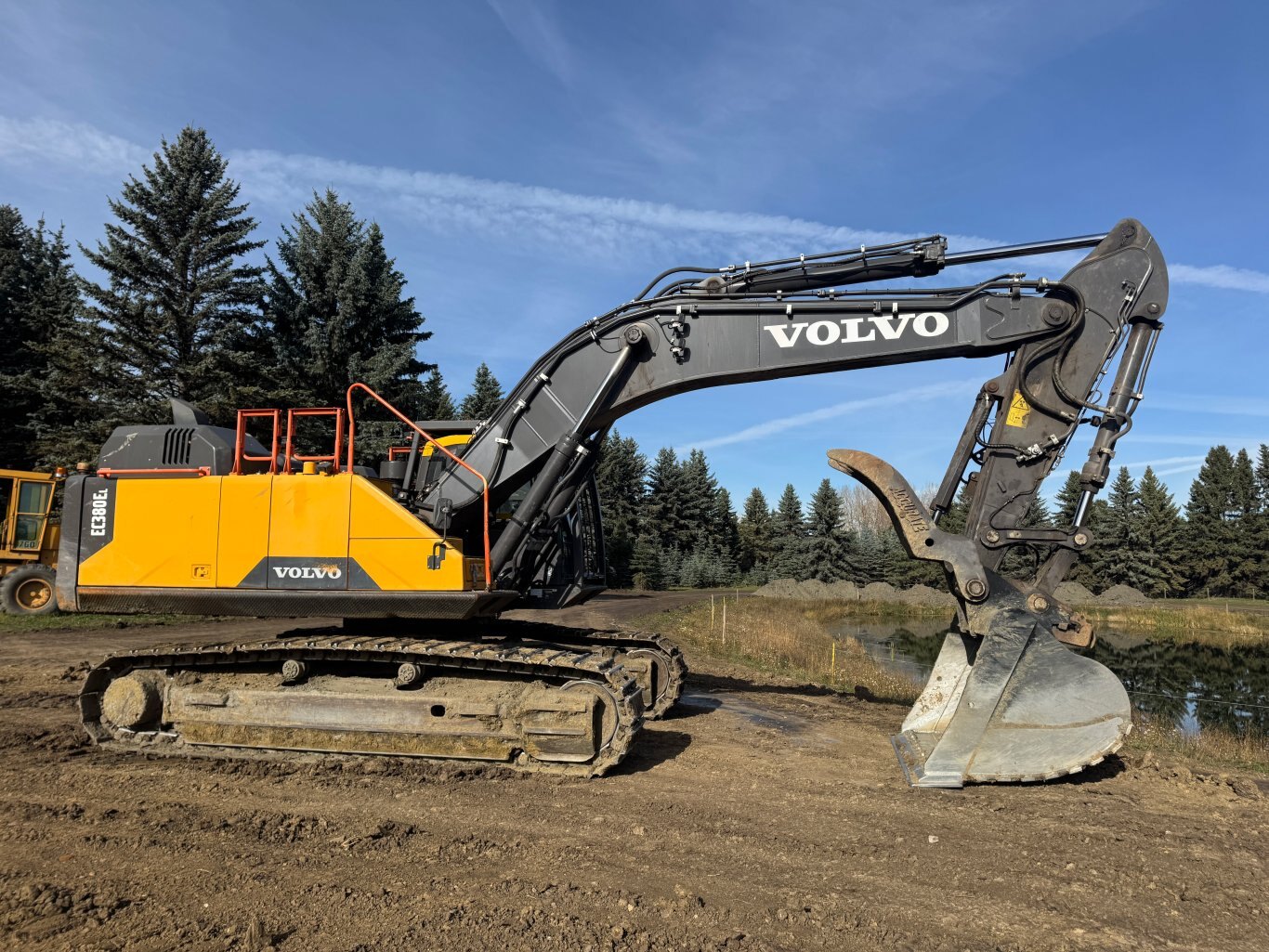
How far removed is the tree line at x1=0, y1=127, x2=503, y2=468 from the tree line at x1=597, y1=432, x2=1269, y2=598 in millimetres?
29664

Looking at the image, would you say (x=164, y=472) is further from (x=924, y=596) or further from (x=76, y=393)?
(x=924, y=596)

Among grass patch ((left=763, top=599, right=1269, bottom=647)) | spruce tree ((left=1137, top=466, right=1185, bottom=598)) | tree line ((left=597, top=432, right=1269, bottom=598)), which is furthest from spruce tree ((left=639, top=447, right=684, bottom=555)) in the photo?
spruce tree ((left=1137, top=466, right=1185, bottom=598))

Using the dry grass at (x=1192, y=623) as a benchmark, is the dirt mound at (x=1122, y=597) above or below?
above

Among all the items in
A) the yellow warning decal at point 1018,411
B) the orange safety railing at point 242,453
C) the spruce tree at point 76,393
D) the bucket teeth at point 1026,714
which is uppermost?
the spruce tree at point 76,393

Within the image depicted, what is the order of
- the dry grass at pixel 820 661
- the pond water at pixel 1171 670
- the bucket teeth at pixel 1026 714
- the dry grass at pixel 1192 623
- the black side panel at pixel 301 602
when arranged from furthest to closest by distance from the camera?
the dry grass at pixel 1192 623 < the pond water at pixel 1171 670 < the dry grass at pixel 820 661 < the black side panel at pixel 301 602 < the bucket teeth at pixel 1026 714

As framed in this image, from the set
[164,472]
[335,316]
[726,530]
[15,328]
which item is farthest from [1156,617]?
[15,328]

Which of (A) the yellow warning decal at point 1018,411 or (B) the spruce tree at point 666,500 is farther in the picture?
(B) the spruce tree at point 666,500

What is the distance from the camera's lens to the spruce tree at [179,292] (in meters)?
23.5

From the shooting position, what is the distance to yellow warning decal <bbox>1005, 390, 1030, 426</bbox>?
7.16m

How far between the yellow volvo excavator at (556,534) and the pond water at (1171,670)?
9.18 m

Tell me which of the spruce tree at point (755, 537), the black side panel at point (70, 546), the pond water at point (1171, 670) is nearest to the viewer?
the black side panel at point (70, 546)

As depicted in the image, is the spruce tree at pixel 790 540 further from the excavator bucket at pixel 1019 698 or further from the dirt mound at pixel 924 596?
the excavator bucket at pixel 1019 698

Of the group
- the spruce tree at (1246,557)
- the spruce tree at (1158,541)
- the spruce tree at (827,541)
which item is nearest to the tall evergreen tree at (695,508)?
the spruce tree at (827,541)

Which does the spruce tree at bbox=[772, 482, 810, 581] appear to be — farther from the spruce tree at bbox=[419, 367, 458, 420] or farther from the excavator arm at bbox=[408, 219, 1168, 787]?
the excavator arm at bbox=[408, 219, 1168, 787]
